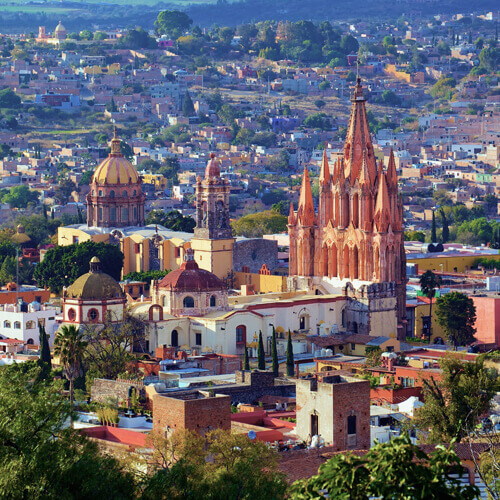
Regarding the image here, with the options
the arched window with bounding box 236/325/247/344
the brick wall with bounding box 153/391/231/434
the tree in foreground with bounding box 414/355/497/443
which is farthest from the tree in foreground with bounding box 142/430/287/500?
the arched window with bounding box 236/325/247/344

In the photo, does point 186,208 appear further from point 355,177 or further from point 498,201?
point 355,177

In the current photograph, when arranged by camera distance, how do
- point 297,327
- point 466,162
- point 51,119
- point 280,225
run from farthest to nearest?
point 51,119
point 466,162
point 280,225
point 297,327

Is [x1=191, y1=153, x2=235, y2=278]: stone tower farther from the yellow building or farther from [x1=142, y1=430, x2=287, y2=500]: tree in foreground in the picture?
the yellow building

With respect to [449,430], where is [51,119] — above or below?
above

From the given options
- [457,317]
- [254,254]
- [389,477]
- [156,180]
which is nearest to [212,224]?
[254,254]

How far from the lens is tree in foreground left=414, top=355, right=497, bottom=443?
54.0 meters

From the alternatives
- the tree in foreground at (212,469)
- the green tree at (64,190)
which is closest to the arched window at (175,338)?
the tree in foreground at (212,469)

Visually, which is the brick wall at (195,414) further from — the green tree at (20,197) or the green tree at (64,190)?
the green tree at (20,197)

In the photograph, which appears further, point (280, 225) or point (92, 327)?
point (280, 225)

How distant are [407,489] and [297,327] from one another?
167 ft

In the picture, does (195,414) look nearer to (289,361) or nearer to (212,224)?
(289,361)

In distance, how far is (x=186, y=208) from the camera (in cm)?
14588

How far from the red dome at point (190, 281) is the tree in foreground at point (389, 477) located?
158 feet

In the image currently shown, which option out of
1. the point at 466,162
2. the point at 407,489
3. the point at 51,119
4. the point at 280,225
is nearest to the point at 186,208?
the point at 280,225
